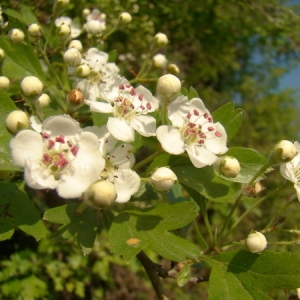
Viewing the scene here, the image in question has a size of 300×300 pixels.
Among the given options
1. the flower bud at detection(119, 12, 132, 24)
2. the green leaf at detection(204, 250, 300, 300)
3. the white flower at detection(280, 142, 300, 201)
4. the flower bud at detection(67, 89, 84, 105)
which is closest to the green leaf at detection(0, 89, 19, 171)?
the flower bud at detection(67, 89, 84, 105)

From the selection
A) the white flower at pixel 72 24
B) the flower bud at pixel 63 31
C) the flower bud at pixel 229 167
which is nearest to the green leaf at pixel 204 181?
the flower bud at pixel 229 167

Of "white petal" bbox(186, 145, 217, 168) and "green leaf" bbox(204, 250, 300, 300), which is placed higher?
"white petal" bbox(186, 145, 217, 168)

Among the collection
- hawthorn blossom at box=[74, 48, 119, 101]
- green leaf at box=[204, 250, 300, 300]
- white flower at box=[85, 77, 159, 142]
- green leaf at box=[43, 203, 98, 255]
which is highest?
white flower at box=[85, 77, 159, 142]

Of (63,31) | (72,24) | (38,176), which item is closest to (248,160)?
(38,176)

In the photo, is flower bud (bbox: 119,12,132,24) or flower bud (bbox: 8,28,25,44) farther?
flower bud (bbox: 119,12,132,24)

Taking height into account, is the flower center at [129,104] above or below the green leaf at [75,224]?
above

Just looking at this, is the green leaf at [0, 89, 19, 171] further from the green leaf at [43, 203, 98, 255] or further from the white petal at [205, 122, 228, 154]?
the white petal at [205, 122, 228, 154]

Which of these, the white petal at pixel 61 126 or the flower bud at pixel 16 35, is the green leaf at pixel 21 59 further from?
the white petal at pixel 61 126
